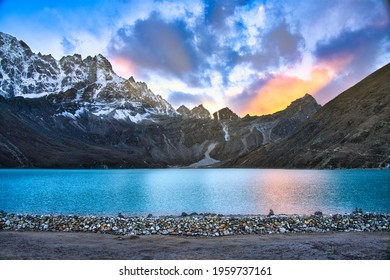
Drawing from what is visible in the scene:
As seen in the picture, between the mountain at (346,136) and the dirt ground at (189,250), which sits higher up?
the mountain at (346,136)

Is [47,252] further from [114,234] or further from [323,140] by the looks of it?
[323,140]

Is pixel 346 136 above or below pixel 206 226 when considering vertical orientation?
above

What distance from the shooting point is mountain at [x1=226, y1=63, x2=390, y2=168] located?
11348 cm

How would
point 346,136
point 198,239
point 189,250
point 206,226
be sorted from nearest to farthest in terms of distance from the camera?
point 189,250 < point 198,239 < point 206,226 < point 346,136

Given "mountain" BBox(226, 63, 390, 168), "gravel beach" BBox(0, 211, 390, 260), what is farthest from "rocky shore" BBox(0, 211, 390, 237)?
"mountain" BBox(226, 63, 390, 168)

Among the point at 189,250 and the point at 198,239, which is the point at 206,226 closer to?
the point at 198,239

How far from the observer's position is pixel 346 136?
126250 mm

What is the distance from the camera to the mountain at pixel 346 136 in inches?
4468

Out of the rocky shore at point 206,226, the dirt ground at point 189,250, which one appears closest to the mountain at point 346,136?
the rocky shore at point 206,226

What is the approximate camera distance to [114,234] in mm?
15117

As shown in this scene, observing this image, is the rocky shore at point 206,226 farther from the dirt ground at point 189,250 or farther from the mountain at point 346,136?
the mountain at point 346,136

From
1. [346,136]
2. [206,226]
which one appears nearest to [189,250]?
[206,226]

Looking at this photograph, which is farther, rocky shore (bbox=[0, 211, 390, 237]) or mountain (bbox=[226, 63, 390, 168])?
mountain (bbox=[226, 63, 390, 168])

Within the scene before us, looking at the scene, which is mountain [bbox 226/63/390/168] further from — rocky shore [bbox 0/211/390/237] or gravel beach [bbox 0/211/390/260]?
gravel beach [bbox 0/211/390/260]
